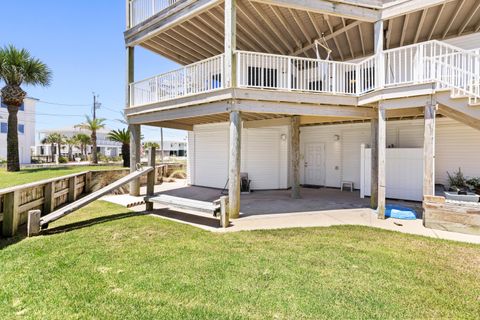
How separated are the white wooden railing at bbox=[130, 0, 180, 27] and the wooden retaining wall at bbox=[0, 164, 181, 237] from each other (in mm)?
6254

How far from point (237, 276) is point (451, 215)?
529 centimetres

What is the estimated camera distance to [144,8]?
9.02 m

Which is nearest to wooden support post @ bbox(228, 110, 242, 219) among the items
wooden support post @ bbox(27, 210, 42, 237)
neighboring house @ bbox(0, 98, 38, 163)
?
wooden support post @ bbox(27, 210, 42, 237)

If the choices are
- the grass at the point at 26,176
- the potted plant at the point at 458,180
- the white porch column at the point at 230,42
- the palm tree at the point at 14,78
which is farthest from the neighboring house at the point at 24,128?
the potted plant at the point at 458,180

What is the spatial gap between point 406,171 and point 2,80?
913 inches

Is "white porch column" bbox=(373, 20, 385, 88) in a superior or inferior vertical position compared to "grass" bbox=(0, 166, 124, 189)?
superior

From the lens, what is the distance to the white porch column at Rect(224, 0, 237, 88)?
6477mm

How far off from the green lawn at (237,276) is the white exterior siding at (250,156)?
6.56 meters

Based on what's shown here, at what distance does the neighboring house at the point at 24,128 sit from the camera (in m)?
28.5

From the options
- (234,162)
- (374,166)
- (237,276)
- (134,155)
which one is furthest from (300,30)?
(237,276)

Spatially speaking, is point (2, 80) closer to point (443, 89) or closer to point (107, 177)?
point (107, 177)

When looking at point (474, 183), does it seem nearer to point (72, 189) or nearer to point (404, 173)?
point (404, 173)

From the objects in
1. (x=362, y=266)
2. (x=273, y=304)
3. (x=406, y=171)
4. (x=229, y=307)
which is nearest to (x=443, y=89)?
(x=406, y=171)

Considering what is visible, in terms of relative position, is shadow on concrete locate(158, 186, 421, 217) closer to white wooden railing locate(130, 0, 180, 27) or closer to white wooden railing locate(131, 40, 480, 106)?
white wooden railing locate(131, 40, 480, 106)
